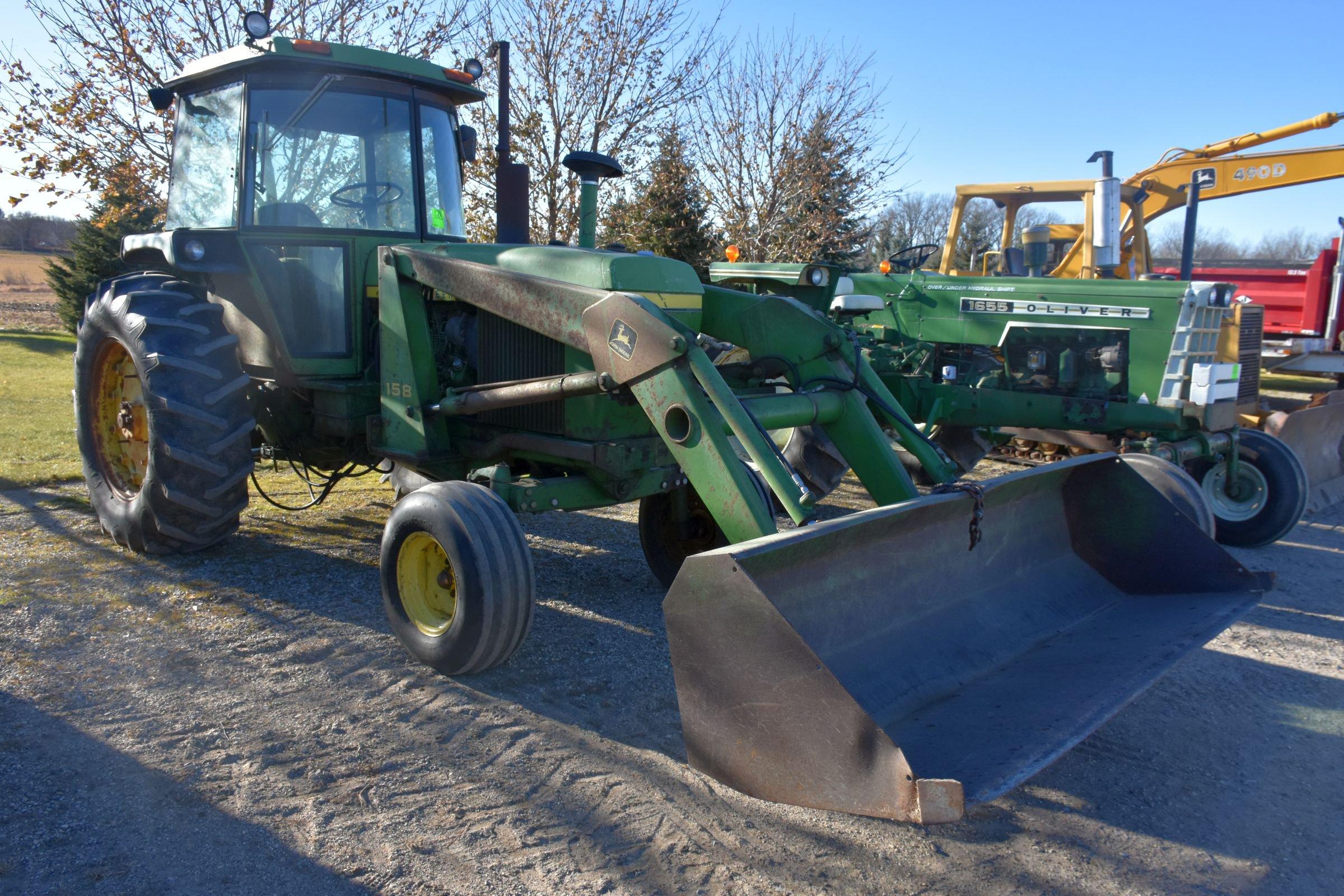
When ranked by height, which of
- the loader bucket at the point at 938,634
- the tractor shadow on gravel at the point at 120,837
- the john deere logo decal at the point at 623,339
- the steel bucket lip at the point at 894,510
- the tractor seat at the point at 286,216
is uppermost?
the tractor seat at the point at 286,216

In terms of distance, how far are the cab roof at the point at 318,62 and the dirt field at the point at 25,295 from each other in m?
18.9

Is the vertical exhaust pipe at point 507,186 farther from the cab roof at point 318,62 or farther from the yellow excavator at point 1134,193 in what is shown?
the yellow excavator at point 1134,193

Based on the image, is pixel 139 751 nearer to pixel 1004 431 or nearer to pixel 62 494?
pixel 62 494

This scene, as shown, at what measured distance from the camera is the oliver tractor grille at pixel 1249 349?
24.6 ft

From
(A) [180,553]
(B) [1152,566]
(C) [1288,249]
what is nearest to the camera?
(B) [1152,566]

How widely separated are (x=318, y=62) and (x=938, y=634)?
3.95 m

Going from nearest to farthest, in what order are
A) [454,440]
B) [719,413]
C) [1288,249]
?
[719,413] < [454,440] < [1288,249]

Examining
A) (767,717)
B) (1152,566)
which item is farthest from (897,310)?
(767,717)

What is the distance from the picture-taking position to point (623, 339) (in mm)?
3645

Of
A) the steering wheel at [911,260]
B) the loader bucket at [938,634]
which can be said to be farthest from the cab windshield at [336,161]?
the steering wheel at [911,260]

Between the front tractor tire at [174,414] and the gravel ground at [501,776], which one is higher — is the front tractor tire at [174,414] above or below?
above

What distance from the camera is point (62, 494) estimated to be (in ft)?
22.0

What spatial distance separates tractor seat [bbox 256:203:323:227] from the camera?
491 cm

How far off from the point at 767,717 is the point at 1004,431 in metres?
6.48
